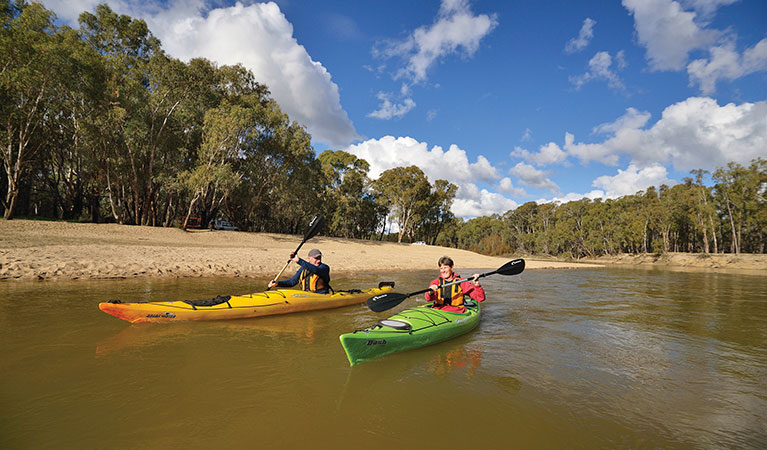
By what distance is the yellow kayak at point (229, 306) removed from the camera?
18.8 feet

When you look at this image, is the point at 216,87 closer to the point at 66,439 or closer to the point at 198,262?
the point at 198,262

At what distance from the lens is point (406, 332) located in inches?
196

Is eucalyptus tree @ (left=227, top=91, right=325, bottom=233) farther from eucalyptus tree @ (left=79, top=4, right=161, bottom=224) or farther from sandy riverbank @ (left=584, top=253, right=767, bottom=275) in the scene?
sandy riverbank @ (left=584, top=253, right=767, bottom=275)

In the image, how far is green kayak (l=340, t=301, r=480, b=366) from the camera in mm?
4405

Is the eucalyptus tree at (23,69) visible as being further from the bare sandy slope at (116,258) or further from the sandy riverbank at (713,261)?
the sandy riverbank at (713,261)

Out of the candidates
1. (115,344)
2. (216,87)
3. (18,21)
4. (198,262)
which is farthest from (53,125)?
(115,344)

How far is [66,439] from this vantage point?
8.92ft

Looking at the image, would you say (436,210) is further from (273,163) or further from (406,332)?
(406,332)

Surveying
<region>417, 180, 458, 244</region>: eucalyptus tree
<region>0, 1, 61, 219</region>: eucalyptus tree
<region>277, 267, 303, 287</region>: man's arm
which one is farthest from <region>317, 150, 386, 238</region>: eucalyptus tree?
<region>277, 267, 303, 287</region>: man's arm

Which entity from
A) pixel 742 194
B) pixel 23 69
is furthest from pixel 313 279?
pixel 742 194

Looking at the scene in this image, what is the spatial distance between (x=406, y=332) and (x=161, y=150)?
982 inches

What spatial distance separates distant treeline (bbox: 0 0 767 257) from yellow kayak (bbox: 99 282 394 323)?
16600mm

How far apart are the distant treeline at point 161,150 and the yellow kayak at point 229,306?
654 inches

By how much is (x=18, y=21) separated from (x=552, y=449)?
24.8 meters
